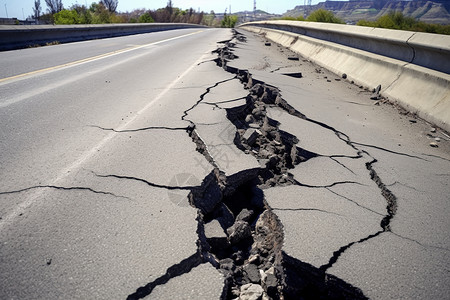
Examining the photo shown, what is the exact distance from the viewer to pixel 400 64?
4793 millimetres

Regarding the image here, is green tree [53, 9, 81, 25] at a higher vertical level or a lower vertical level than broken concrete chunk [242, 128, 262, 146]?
higher

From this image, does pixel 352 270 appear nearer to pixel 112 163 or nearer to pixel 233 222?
pixel 233 222

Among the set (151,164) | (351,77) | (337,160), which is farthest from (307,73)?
(151,164)

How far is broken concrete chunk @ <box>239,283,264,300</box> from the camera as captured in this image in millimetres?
1668

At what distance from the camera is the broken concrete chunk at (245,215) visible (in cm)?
236

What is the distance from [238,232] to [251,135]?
169 centimetres

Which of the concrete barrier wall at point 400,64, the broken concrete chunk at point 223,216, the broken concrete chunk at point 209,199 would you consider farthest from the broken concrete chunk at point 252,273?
the concrete barrier wall at point 400,64

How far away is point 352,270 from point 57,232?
177 centimetres

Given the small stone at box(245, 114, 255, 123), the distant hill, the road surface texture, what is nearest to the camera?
the road surface texture

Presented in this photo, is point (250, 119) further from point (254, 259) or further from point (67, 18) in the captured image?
point (67, 18)

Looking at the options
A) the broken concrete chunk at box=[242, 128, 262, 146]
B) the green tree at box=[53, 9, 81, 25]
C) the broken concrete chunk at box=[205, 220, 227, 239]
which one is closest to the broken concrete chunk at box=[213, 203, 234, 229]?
the broken concrete chunk at box=[205, 220, 227, 239]

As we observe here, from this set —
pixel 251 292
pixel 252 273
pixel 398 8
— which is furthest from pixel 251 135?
pixel 398 8

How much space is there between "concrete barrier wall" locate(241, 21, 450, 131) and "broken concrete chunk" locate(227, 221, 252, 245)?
294cm

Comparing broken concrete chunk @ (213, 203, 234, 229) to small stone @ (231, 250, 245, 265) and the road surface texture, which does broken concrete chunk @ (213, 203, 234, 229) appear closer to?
the road surface texture
